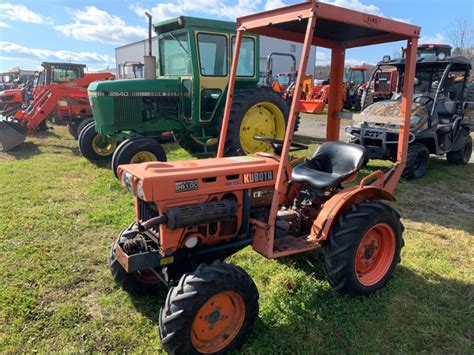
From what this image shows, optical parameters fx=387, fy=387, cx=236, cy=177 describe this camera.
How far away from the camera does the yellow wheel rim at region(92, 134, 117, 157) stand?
764cm

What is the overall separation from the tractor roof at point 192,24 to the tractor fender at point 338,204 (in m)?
4.44

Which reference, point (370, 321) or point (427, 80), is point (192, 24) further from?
point (370, 321)

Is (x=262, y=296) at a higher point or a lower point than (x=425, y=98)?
lower

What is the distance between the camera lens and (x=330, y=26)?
315 cm

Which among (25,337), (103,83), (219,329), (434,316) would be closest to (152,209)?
(219,329)

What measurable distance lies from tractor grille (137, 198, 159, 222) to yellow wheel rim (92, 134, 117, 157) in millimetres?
5230

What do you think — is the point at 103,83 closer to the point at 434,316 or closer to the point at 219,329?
the point at 219,329

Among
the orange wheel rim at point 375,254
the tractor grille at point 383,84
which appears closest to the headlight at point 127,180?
the orange wheel rim at point 375,254

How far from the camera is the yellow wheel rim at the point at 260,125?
21.2ft

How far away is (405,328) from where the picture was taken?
2.79 meters

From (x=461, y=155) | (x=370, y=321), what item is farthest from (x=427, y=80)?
(x=370, y=321)

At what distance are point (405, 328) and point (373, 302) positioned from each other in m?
0.31

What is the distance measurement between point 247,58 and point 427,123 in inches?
132

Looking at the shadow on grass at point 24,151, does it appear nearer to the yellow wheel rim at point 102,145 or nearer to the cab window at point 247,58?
the yellow wheel rim at point 102,145
